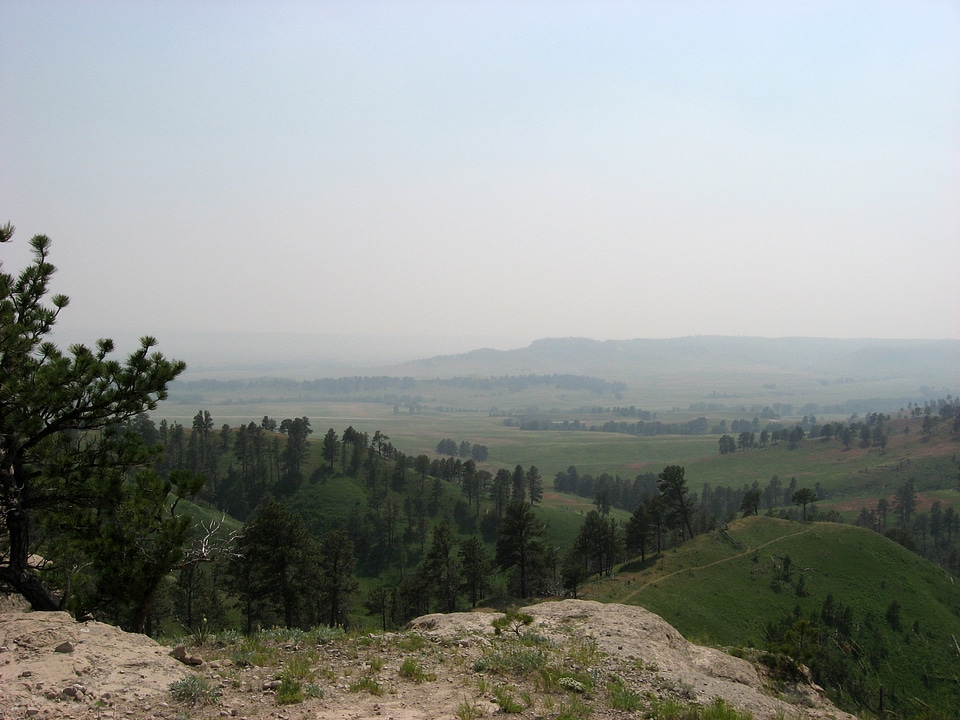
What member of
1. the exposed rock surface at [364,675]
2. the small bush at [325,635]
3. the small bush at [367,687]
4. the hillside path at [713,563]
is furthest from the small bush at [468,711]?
the hillside path at [713,563]

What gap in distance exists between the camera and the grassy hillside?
4950cm

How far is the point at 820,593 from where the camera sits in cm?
5978

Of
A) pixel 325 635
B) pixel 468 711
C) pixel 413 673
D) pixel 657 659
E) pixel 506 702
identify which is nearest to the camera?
pixel 468 711

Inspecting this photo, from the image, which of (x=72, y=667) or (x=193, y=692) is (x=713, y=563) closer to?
(x=193, y=692)

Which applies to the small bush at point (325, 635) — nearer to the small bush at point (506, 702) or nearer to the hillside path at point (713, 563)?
the small bush at point (506, 702)

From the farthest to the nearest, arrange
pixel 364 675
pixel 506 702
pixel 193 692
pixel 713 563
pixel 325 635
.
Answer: pixel 713 563 → pixel 325 635 → pixel 364 675 → pixel 506 702 → pixel 193 692

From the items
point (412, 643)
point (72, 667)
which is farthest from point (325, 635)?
point (72, 667)

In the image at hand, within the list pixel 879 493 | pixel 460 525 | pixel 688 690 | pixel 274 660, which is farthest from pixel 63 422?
pixel 879 493

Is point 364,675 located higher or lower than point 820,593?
higher

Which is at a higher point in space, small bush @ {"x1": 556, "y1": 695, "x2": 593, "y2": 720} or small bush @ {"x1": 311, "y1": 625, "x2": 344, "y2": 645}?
small bush @ {"x1": 556, "y1": 695, "x2": 593, "y2": 720}

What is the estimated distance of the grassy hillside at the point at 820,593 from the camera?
49500 mm

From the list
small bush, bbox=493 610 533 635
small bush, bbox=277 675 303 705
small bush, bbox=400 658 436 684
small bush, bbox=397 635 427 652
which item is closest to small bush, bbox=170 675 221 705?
small bush, bbox=277 675 303 705

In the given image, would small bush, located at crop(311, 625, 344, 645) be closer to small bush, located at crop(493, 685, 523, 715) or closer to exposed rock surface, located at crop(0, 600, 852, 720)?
exposed rock surface, located at crop(0, 600, 852, 720)

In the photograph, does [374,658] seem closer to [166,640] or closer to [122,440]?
[166,640]
